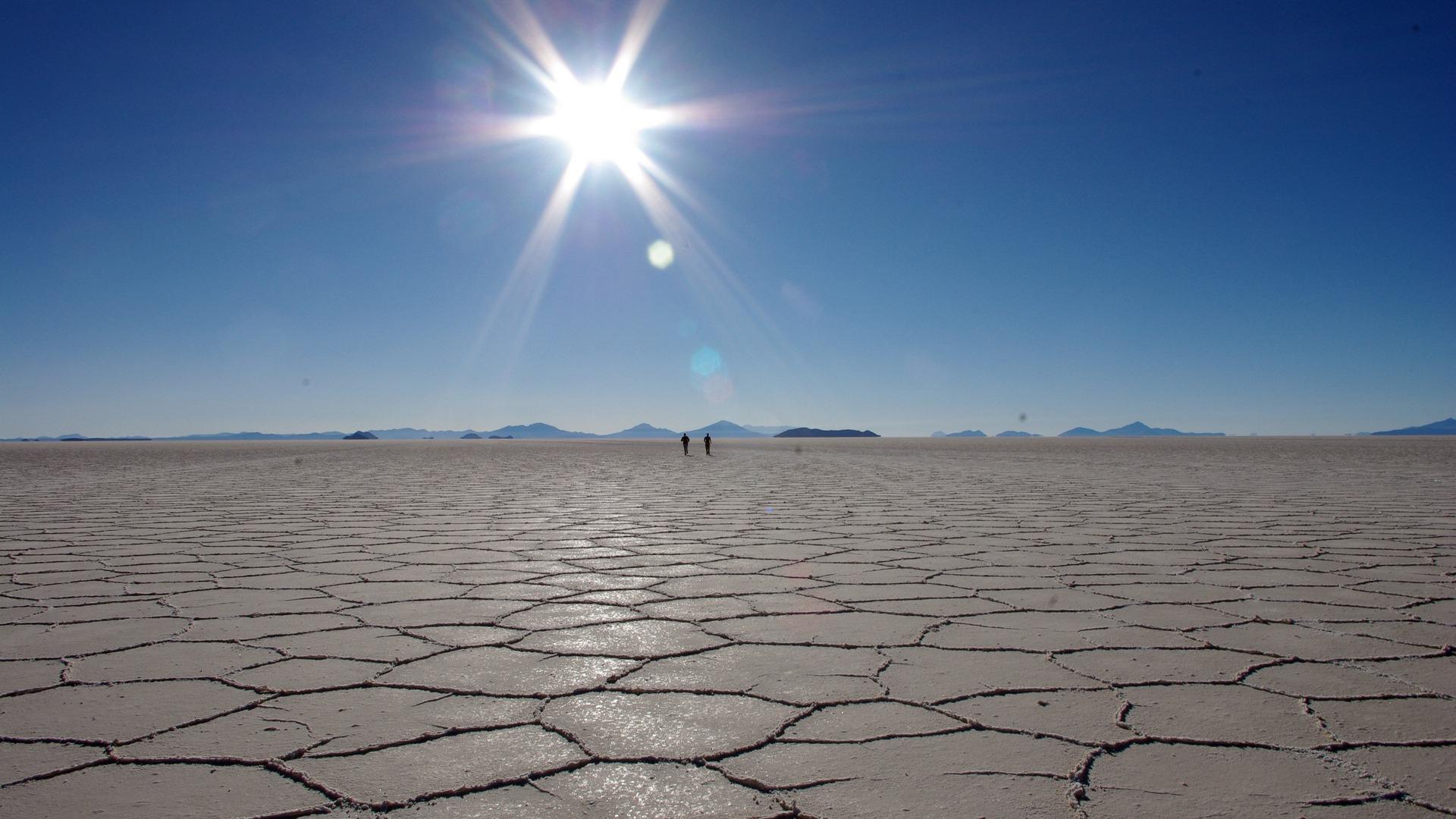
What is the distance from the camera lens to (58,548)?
3.85 metres

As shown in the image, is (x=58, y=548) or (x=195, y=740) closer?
(x=195, y=740)

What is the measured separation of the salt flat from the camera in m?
1.28

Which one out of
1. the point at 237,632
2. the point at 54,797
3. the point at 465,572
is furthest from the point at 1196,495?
the point at 54,797

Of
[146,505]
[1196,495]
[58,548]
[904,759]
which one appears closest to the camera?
[904,759]

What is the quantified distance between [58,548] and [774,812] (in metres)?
4.09

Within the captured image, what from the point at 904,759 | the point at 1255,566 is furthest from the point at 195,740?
the point at 1255,566

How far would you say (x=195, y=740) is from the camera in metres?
1.47

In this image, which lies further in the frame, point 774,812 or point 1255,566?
point 1255,566

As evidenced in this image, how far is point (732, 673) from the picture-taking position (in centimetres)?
185

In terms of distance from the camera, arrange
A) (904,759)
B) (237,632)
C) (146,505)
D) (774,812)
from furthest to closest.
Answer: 1. (146,505)
2. (237,632)
3. (904,759)
4. (774,812)

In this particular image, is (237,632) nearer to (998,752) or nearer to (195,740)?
(195,740)

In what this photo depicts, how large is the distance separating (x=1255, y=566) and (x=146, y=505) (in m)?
6.79

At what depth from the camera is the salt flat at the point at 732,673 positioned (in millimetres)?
1280

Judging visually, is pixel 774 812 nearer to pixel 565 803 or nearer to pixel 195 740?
pixel 565 803
